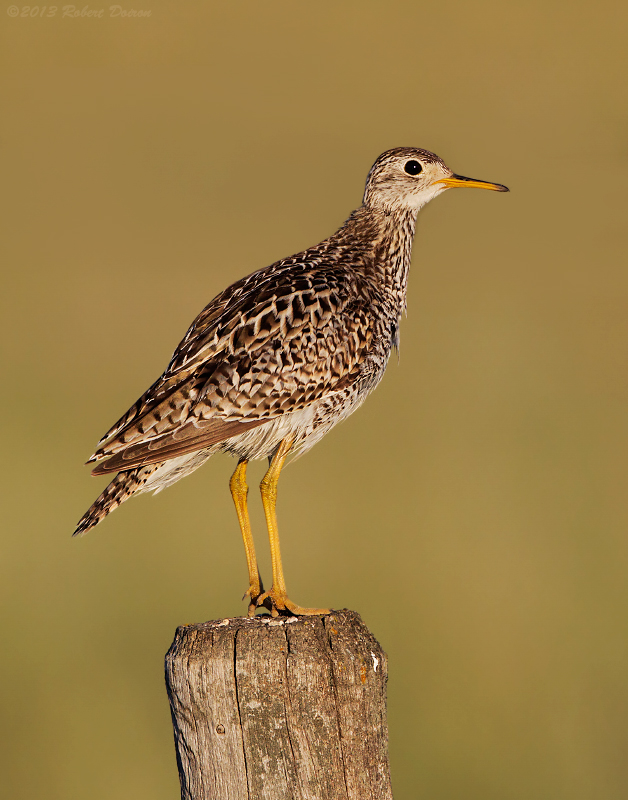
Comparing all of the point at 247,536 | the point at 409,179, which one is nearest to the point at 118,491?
the point at 247,536

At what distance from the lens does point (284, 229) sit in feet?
76.2

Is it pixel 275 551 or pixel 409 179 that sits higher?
pixel 409 179

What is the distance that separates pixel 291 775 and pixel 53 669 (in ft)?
18.8

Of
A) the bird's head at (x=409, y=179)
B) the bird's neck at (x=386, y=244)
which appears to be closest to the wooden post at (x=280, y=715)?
the bird's neck at (x=386, y=244)

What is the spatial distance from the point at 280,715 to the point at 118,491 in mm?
2199

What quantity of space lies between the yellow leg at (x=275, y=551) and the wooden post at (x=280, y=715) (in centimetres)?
Answer: 127

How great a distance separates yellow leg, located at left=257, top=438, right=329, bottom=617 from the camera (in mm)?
6891

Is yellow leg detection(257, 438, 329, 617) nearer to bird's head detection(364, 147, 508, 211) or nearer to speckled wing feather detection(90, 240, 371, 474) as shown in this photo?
speckled wing feather detection(90, 240, 371, 474)

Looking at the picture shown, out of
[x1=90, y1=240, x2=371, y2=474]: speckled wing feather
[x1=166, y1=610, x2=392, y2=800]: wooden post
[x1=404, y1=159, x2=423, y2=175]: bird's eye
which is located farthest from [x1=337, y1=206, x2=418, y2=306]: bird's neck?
[x1=166, y1=610, x2=392, y2=800]: wooden post

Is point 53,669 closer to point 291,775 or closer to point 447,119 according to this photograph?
point 291,775

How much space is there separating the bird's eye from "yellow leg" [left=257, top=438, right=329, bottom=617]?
280cm

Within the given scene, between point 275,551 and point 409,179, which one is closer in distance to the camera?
point 275,551

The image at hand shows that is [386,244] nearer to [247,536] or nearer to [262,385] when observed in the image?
[262,385]

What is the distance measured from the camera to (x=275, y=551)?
7.01 metres
